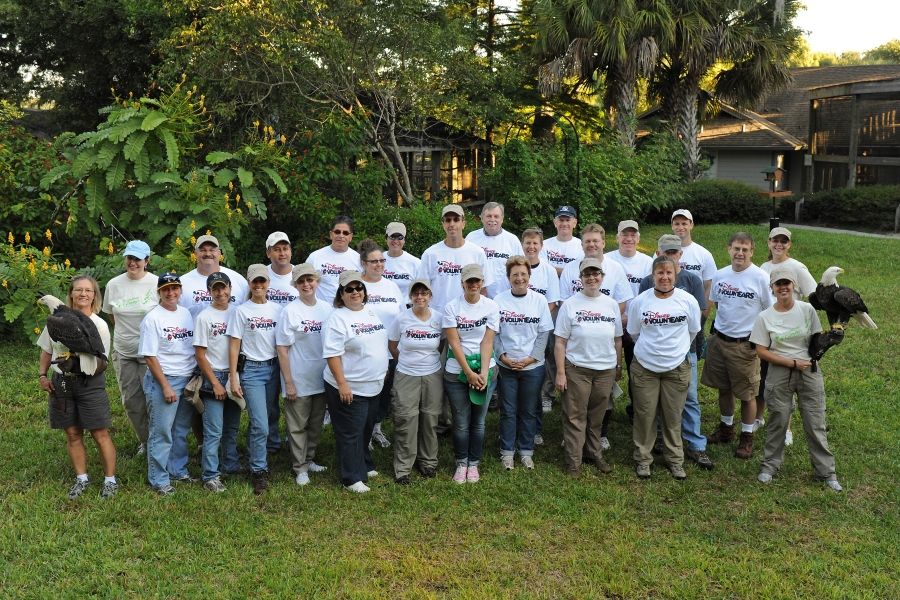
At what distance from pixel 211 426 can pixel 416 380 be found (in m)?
1.63

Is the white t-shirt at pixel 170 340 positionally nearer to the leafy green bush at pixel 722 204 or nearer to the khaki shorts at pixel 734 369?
the khaki shorts at pixel 734 369

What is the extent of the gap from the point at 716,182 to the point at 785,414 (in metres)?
19.4

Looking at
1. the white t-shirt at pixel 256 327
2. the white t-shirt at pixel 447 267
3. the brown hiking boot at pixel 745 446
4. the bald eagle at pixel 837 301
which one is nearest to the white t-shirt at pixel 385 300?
the white t-shirt at pixel 447 267

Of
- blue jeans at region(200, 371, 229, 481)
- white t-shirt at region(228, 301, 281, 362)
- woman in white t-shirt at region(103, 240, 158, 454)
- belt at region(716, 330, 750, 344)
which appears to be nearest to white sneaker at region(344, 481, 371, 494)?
blue jeans at region(200, 371, 229, 481)

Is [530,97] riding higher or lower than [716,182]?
higher

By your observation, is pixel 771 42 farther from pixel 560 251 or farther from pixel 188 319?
pixel 188 319

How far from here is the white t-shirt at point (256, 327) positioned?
19.9ft

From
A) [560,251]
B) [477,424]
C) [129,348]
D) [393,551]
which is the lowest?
[393,551]

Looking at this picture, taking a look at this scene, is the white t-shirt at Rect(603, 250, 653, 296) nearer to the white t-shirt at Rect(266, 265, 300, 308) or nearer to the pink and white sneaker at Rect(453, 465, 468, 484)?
the pink and white sneaker at Rect(453, 465, 468, 484)

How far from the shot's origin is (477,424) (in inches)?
254

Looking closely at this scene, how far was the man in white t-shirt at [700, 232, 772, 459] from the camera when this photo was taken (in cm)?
686

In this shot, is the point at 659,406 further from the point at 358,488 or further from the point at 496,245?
the point at 358,488

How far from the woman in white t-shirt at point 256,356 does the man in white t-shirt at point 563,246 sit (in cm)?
297

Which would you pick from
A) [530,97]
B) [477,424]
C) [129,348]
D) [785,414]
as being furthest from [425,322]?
[530,97]
